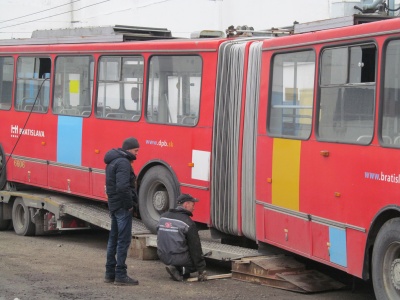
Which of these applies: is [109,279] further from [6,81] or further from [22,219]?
[6,81]

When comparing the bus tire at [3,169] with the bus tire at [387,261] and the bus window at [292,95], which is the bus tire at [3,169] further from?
the bus tire at [387,261]

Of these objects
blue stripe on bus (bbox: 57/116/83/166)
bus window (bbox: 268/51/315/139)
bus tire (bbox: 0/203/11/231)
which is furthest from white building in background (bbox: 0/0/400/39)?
bus window (bbox: 268/51/315/139)

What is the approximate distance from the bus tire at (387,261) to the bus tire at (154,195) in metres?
4.57

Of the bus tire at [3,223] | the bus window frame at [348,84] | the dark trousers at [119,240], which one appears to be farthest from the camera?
the bus tire at [3,223]

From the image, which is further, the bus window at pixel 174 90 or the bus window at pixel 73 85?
the bus window at pixel 73 85

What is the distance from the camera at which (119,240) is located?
416 inches

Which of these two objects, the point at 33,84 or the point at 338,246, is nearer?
the point at 338,246

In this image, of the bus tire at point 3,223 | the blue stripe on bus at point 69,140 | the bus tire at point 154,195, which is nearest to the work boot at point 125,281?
the bus tire at point 154,195

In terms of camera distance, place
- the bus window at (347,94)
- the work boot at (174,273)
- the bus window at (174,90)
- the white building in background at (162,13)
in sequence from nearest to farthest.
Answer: the bus window at (347,94) < the work boot at (174,273) < the bus window at (174,90) < the white building in background at (162,13)

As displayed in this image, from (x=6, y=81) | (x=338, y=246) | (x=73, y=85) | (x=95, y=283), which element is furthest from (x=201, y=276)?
(x=6, y=81)

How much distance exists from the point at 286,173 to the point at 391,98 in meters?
2.26

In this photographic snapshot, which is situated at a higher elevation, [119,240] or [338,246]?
[338,246]

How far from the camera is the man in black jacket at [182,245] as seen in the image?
10969mm

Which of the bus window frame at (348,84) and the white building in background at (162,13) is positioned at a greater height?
the white building in background at (162,13)
